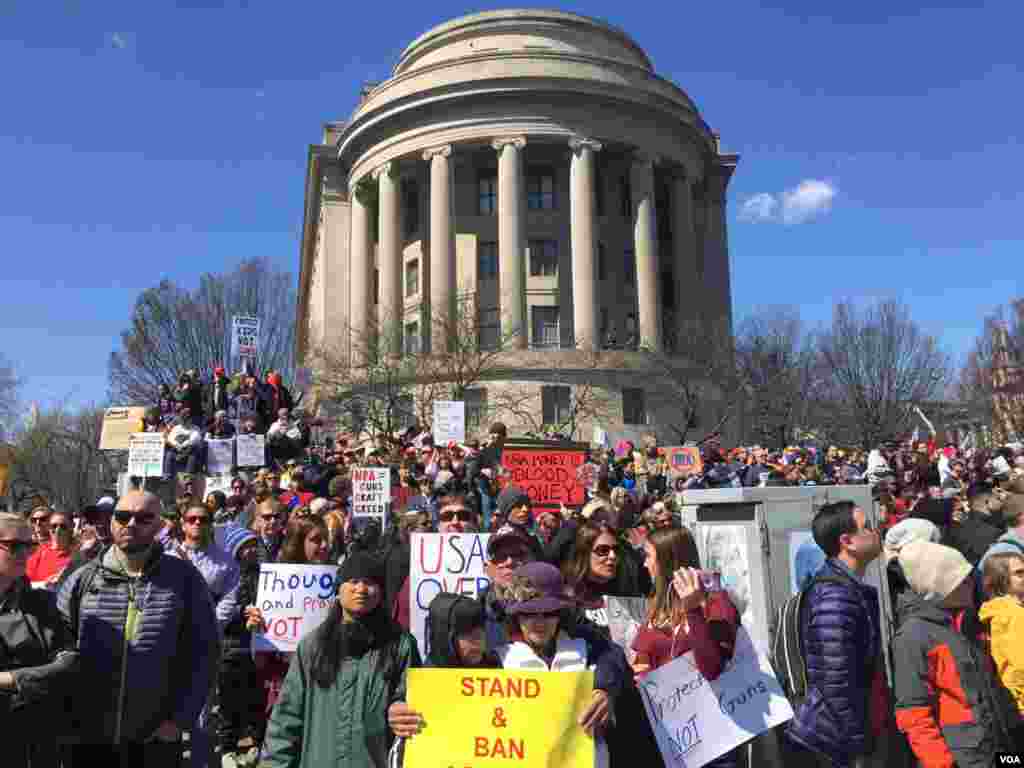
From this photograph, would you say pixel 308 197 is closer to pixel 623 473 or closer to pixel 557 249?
pixel 557 249

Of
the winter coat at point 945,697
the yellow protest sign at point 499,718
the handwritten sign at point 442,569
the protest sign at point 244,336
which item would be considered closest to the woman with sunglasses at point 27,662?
the yellow protest sign at point 499,718

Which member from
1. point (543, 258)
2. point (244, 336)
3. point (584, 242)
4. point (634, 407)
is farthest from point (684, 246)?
point (244, 336)

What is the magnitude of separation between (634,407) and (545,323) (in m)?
7.70

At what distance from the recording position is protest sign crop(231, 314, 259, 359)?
2675 cm

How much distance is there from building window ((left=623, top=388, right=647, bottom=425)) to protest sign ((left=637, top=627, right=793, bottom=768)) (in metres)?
44.4

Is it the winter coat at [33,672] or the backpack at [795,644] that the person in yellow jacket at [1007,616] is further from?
the winter coat at [33,672]

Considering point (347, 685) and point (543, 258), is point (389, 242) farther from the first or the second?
point (347, 685)

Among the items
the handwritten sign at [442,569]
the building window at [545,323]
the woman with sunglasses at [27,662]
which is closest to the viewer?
the woman with sunglasses at [27,662]

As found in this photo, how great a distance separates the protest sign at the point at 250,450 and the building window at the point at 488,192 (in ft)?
114

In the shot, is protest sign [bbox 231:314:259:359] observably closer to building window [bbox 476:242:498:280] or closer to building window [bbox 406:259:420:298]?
building window [bbox 476:242:498:280]

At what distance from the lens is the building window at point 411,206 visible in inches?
2215

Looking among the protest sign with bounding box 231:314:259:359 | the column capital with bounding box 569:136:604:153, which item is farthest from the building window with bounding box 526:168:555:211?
the protest sign with bounding box 231:314:259:359

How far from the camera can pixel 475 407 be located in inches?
1875

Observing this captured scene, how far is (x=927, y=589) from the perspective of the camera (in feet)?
15.4
